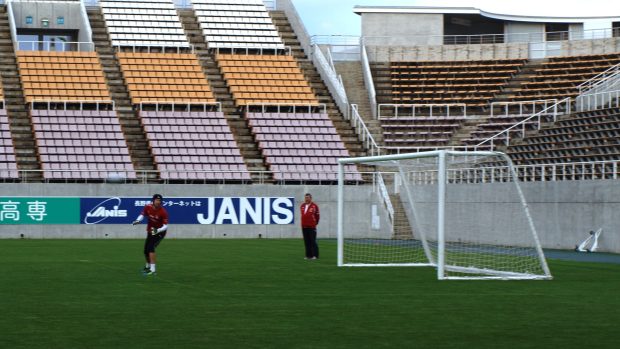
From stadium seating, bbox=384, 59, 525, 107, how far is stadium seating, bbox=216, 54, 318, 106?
4.47 metres

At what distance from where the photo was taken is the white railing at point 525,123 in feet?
152

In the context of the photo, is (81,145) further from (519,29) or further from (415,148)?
(519,29)

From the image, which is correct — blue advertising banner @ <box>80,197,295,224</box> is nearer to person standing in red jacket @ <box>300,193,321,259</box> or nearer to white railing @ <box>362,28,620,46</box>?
person standing in red jacket @ <box>300,193,321,259</box>

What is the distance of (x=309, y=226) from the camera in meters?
28.8

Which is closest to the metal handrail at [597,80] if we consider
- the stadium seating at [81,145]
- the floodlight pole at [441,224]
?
the stadium seating at [81,145]

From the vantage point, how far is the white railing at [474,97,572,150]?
152ft

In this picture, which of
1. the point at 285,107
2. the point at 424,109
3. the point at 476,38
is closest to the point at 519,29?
the point at 476,38

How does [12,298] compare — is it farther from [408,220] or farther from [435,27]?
[435,27]

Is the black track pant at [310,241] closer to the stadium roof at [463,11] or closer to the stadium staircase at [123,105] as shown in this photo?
the stadium staircase at [123,105]

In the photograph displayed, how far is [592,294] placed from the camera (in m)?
18.4

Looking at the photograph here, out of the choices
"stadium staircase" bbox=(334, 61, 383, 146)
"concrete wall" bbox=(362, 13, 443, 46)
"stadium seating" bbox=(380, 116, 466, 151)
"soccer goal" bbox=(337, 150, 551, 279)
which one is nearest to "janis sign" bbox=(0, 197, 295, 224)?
"soccer goal" bbox=(337, 150, 551, 279)

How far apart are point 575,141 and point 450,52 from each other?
1632cm

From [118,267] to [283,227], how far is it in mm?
20761

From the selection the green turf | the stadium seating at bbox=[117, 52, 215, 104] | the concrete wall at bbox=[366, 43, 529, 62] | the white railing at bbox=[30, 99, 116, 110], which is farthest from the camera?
the concrete wall at bbox=[366, 43, 529, 62]
